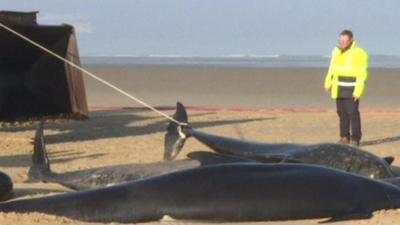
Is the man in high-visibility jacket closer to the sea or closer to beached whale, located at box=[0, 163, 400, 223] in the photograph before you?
beached whale, located at box=[0, 163, 400, 223]

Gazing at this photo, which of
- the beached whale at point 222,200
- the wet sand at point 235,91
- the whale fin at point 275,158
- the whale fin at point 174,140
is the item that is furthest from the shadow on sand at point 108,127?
the beached whale at point 222,200

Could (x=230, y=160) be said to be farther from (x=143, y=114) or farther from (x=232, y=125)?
(x=143, y=114)

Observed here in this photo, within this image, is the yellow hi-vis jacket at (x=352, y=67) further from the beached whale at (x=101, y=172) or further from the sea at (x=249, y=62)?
the sea at (x=249, y=62)

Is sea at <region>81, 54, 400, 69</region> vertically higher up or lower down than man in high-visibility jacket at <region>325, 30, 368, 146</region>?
lower down

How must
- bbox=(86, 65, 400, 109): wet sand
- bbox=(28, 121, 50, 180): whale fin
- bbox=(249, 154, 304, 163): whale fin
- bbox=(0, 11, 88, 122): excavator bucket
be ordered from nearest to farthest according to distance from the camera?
bbox=(28, 121, 50, 180): whale fin → bbox=(249, 154, 304, 163): whale fin → bbox=(0, 11, 88, 122): excavator bucket → bbox=(86, 65, 400, 109): wet sand

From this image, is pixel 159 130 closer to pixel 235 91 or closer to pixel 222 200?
pixel 222 200

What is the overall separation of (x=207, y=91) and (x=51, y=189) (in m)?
25.6

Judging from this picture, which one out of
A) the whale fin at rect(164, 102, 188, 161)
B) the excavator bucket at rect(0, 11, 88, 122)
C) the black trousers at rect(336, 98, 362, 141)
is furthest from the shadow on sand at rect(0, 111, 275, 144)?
the whale fin at rect(164, 102, 188, 161)

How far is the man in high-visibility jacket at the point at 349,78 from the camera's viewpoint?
41.5ft

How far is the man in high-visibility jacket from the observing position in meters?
12.6

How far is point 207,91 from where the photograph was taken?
112 ft

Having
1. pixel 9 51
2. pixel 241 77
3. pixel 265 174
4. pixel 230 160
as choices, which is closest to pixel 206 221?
pixel 265 174

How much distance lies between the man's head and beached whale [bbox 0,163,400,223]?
602 cm

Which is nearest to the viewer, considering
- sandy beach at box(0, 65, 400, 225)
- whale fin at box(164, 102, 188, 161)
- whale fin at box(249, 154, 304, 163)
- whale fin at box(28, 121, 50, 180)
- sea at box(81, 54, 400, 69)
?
whale fin at box(28, 121, 50, 180)
